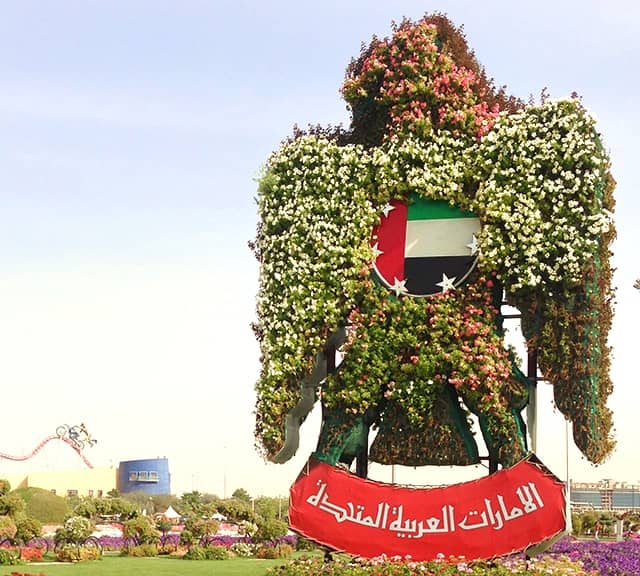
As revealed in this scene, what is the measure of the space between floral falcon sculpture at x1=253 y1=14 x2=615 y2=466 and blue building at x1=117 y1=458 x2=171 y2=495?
8418 cm

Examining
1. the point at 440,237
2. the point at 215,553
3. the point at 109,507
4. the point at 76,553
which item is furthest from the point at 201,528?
the point at 440,237

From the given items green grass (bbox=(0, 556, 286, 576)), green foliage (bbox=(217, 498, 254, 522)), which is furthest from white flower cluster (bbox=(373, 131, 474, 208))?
green foliage (bbox=(217, 498, 254, 522))

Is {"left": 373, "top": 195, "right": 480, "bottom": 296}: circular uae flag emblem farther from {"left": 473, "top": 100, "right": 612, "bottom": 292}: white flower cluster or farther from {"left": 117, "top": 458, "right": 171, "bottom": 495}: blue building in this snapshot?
{"left": 117, "top": 458, "right": 171, "bottom": 495}: blue building

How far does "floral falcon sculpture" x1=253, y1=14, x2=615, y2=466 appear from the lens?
13680 millimetres

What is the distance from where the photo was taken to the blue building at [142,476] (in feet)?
315

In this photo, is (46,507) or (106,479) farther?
(106,479)

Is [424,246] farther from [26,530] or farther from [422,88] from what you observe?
[26,530]

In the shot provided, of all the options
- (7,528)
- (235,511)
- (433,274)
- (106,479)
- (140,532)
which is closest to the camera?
(433,274)

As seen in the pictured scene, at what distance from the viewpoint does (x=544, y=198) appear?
13.9m

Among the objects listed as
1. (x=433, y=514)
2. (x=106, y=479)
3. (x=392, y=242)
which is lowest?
(x=106, y=479)

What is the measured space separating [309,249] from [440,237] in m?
1.88

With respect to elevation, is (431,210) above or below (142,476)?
above

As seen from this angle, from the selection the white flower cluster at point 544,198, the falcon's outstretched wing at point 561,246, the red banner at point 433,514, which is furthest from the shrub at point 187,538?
the white flower cluster at point 544,198

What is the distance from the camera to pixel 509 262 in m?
13.7
